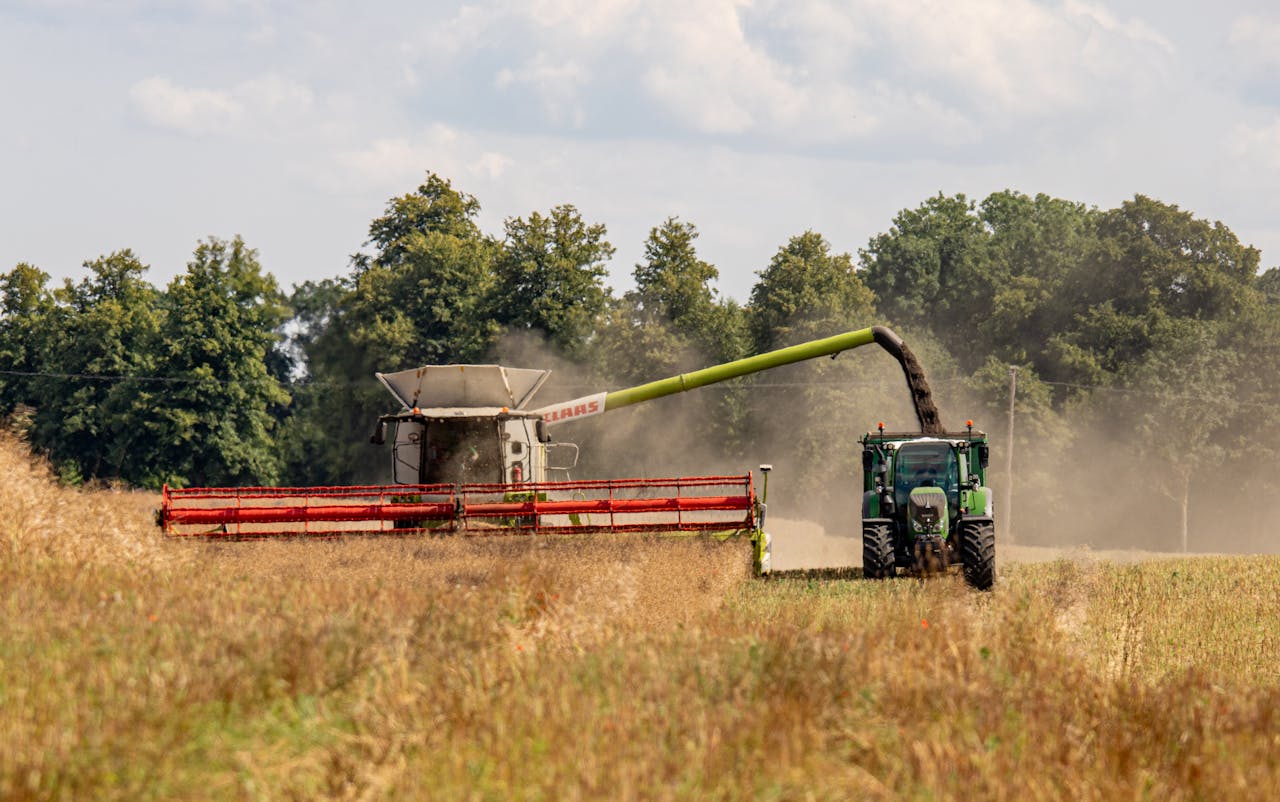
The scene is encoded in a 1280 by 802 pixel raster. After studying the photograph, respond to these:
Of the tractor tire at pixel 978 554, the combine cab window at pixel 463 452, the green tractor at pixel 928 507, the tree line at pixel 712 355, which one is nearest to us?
the tractor tire at pixel 978 554

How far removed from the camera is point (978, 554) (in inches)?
657

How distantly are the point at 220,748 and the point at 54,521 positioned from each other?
791cm

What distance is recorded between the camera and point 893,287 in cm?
7381

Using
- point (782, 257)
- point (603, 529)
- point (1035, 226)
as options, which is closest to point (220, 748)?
point (603, 529)

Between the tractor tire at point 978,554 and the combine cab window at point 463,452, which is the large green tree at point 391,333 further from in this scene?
the tractor tire at point 978,554

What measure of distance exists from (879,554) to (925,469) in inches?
53.8

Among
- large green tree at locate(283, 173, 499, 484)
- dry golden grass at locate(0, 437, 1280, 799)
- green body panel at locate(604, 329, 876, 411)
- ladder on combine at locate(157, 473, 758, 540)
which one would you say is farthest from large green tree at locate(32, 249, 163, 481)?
dry golden grass at locate(0, 437, 1280, 799)

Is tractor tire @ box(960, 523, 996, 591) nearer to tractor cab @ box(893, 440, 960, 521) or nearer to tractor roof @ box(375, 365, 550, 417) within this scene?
tractor cab @ box(893, 440, 960, 521)

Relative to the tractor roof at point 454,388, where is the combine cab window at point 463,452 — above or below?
below

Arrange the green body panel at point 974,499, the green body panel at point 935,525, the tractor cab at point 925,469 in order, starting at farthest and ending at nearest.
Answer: the tractor cab at point 925,469, the green body panel at point 974,499, the green body panel at point 935,525

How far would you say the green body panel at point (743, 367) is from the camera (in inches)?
927

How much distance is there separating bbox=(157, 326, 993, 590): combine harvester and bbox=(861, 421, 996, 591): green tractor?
5.13 ft

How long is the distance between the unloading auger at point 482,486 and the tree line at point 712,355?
27.8m

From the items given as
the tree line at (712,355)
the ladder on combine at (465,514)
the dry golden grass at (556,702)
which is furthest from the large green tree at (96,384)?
the dry golden grass at (556,702)
